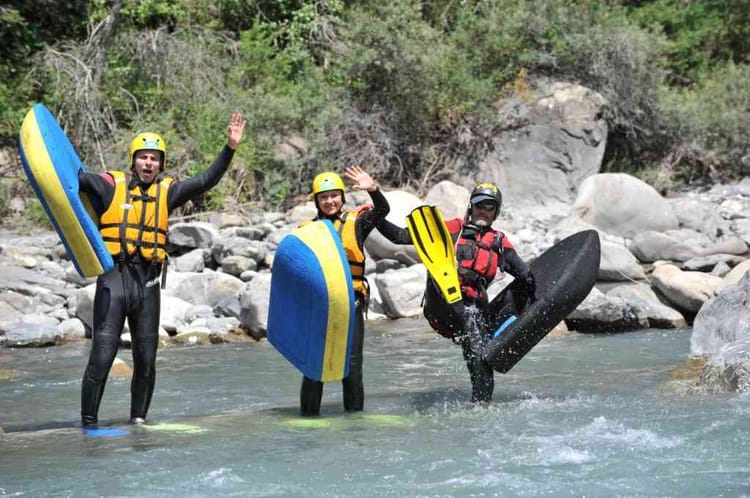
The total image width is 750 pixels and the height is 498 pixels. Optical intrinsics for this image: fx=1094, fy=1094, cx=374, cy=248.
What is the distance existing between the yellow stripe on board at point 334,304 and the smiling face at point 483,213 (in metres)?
1.02

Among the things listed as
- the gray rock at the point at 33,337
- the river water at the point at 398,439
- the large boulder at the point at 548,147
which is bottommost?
the gray rock at the point at 33,337

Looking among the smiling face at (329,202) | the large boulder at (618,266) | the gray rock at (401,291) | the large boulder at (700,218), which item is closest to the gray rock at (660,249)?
the large boulder at (618,266)

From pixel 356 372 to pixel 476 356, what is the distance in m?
0.73

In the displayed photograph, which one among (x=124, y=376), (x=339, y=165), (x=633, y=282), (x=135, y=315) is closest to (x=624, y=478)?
(x=135, y=315)

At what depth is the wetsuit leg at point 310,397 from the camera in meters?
6.26

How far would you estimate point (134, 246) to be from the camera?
5805 millimetres

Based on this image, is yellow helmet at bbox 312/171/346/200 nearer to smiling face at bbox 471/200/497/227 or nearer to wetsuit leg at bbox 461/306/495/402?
smiling face at bbox 471/200/497/227

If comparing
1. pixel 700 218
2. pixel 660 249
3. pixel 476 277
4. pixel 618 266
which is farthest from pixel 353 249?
pixel 700 218

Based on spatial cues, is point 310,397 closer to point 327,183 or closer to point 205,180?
point 327,183

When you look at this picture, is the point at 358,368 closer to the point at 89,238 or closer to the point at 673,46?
the point at 89,238

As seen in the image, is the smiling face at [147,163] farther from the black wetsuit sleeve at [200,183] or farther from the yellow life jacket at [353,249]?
the yellow life jacket at [353,249]

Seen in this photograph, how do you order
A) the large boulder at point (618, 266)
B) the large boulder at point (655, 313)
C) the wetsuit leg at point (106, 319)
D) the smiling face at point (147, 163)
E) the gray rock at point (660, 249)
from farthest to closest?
1. the gray rock at point (660, 249)
2. the large boulder at point (618, 266)
3. the large boulder at point (655, 313)
4. the smiling face at point (147, 163)
5. the wetsuit leg at point (106, 319)

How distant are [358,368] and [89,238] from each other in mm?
1651

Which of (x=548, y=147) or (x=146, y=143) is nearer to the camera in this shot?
(x=146, y=143)
